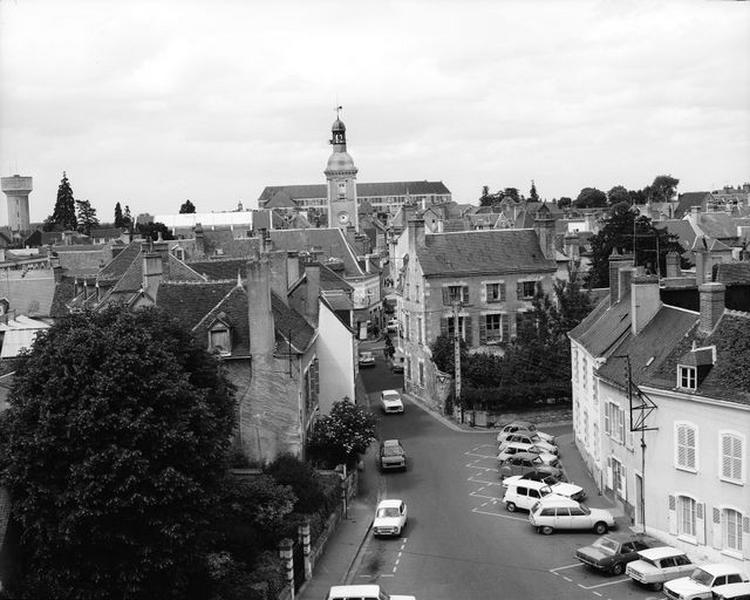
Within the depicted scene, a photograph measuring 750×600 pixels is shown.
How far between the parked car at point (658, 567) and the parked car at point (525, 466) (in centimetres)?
1192

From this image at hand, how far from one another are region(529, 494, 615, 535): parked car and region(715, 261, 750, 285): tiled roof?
11029mm

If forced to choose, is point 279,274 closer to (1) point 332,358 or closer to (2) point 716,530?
→ (1) point 332,358

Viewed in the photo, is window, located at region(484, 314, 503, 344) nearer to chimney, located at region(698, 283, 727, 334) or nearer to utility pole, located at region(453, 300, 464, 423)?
utility pole, located at region(453, 300, 464, 423)

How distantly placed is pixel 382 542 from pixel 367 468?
11643mm

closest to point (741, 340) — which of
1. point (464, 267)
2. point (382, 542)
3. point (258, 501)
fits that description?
point (382, 542)

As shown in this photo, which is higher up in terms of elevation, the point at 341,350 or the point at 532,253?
the point at 532,253

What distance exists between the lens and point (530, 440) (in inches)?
2016

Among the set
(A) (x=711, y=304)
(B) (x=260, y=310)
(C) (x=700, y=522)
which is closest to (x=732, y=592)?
(C) (x=700, y=522)

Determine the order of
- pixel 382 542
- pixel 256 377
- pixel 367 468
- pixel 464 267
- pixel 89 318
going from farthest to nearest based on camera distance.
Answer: pixel 464 267 → pixel 367 468 → pixel 256 377 → pixel 382 542 → pixel 89 318

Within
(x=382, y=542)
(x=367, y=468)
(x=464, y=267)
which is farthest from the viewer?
(x=464, y=267)

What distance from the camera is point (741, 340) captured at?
115 ft

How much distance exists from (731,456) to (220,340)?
19.3 metres

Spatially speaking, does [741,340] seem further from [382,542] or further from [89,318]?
[89,318]

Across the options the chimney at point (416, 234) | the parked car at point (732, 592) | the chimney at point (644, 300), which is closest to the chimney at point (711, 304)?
the chimney at point (644, 300)
